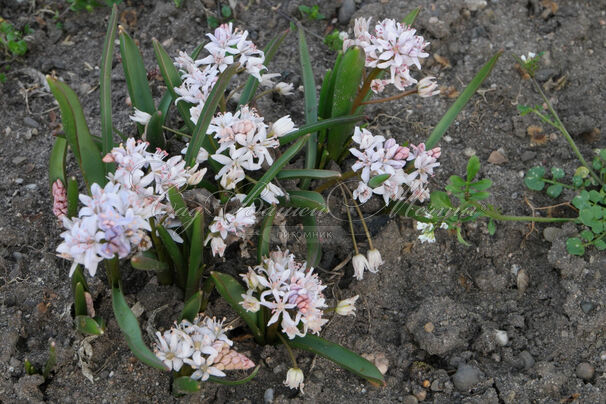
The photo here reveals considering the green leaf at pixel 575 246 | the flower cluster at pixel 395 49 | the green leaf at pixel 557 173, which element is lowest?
the green leaf at pixel 575 246

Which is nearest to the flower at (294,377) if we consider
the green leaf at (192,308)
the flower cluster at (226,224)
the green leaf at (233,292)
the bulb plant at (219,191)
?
the bulb plant at (219,191)

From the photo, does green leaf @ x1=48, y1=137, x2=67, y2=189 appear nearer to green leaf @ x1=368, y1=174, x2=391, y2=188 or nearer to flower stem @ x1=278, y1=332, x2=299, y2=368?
flower stem @ x1=278, y1=332, x2=299, y2=368

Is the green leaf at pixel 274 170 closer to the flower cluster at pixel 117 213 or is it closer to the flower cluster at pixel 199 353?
the flower cluster at pixel 117 213

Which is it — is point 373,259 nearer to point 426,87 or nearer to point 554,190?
point 426,87

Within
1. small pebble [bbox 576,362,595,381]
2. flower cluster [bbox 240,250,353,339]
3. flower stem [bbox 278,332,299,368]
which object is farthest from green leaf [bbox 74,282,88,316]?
small pebble [bbox 576,362,595,381]

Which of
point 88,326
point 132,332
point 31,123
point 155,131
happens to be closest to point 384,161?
point 155,131

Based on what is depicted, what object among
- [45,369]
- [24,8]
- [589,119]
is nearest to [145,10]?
[24,8]
